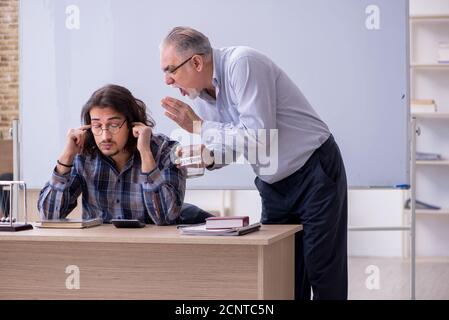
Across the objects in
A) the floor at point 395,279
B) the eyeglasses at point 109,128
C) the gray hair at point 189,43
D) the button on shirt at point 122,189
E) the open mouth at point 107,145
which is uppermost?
the gray hair at point 189,43

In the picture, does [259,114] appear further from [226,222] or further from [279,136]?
[226,222]

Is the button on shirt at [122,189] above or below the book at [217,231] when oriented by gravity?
above

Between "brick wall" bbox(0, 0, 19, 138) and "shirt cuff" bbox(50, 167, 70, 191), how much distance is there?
5.00 m

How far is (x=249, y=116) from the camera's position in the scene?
104 inches

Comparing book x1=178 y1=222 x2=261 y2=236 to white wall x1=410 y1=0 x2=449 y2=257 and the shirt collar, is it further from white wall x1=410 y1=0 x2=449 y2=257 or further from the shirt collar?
white wall x1=410 y1=0 x2=449 y2=257

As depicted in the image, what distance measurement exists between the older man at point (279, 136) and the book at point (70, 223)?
47cm

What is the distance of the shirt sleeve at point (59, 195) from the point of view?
2.97 metres

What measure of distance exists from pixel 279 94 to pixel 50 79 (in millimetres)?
1916

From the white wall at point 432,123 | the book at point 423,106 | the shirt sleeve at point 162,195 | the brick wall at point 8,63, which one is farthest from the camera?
the brick wall at point 8,63

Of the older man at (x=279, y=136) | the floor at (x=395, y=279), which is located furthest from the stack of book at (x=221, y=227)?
the floor at (x=395, y=279)

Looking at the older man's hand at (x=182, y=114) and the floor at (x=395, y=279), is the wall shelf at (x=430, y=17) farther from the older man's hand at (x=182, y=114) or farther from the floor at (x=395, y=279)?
the older man's hand at (x=182, y=114)

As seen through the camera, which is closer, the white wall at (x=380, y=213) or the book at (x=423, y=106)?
the book at (x=423, y=106)

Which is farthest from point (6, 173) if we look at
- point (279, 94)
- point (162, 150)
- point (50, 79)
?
point (279, 94)

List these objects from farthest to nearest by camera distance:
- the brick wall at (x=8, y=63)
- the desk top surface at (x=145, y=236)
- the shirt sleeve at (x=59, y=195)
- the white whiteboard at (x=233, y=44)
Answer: the brick wall at (x=8, y=63) < the white whiteboard at (x=233, y=44) < the shirt sleeve at (x=59, y=195) < the desk top surface at (x=145, y=236)
